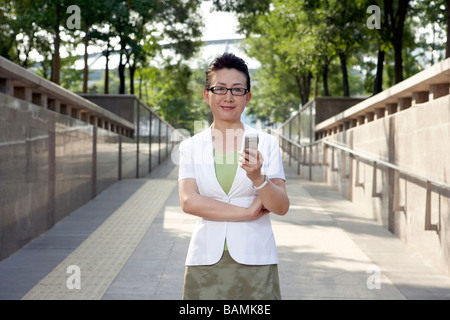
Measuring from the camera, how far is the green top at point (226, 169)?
2.55 m

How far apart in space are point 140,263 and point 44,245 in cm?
171

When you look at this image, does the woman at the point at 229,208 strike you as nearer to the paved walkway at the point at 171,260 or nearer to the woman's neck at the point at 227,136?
the woman's neck at the point at 227,136

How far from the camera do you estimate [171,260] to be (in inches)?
281

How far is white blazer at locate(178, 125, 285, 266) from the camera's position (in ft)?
8.25

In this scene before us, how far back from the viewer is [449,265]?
6531mm

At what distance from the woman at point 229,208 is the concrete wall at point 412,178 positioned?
4.58 m

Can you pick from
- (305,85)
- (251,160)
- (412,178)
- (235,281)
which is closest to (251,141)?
(251,160)

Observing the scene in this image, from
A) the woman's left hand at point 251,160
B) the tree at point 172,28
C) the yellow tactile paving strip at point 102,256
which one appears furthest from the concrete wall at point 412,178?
the tree at point 172,28

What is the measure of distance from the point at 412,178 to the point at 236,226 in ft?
19.8

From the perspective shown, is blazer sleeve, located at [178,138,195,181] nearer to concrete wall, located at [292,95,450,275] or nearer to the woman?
the woman

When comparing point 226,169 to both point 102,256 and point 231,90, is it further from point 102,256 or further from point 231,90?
point 102,256

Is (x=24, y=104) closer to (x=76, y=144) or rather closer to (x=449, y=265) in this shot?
(x=76, y=144)


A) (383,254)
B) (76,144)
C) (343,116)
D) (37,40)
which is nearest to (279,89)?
(37,40)

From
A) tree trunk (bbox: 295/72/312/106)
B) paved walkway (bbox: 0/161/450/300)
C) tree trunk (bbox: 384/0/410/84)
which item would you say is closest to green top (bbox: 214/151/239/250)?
paved walkway (bbox: 0/161/450/300)
